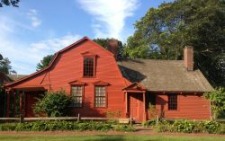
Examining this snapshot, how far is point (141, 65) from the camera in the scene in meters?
43.1

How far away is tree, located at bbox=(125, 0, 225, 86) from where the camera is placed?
5897cm

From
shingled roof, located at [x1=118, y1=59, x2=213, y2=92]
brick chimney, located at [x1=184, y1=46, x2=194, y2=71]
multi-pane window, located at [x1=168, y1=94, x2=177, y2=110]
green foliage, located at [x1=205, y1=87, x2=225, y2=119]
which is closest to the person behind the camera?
green foliage, located at [x1=205, y1=87, x2=225, y2=119]

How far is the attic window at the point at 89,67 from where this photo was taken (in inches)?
1531

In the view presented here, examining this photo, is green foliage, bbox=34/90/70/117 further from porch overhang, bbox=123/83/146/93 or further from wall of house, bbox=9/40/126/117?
porch overhang, bbox=123/83/146/93

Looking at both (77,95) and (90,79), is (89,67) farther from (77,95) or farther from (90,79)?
(77,95)

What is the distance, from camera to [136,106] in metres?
39.2

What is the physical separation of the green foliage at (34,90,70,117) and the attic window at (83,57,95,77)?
3548mm

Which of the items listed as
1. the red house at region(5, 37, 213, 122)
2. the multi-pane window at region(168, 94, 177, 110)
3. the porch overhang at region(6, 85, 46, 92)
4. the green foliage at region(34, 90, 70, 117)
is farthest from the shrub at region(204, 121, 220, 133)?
the porch overhang at region(6, 85, 46, 92)

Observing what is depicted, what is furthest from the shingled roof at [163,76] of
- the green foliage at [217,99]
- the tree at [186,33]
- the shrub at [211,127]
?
the tree at [186,33]

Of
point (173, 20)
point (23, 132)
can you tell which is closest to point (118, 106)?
point (23, 132)

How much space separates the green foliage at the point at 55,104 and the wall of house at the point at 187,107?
8673mm

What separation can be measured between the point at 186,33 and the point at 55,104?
27861 mm

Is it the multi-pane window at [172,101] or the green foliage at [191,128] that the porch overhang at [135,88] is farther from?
the green foliage at [191,128]

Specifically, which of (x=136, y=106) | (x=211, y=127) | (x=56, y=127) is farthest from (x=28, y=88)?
(x=211, y=127)
